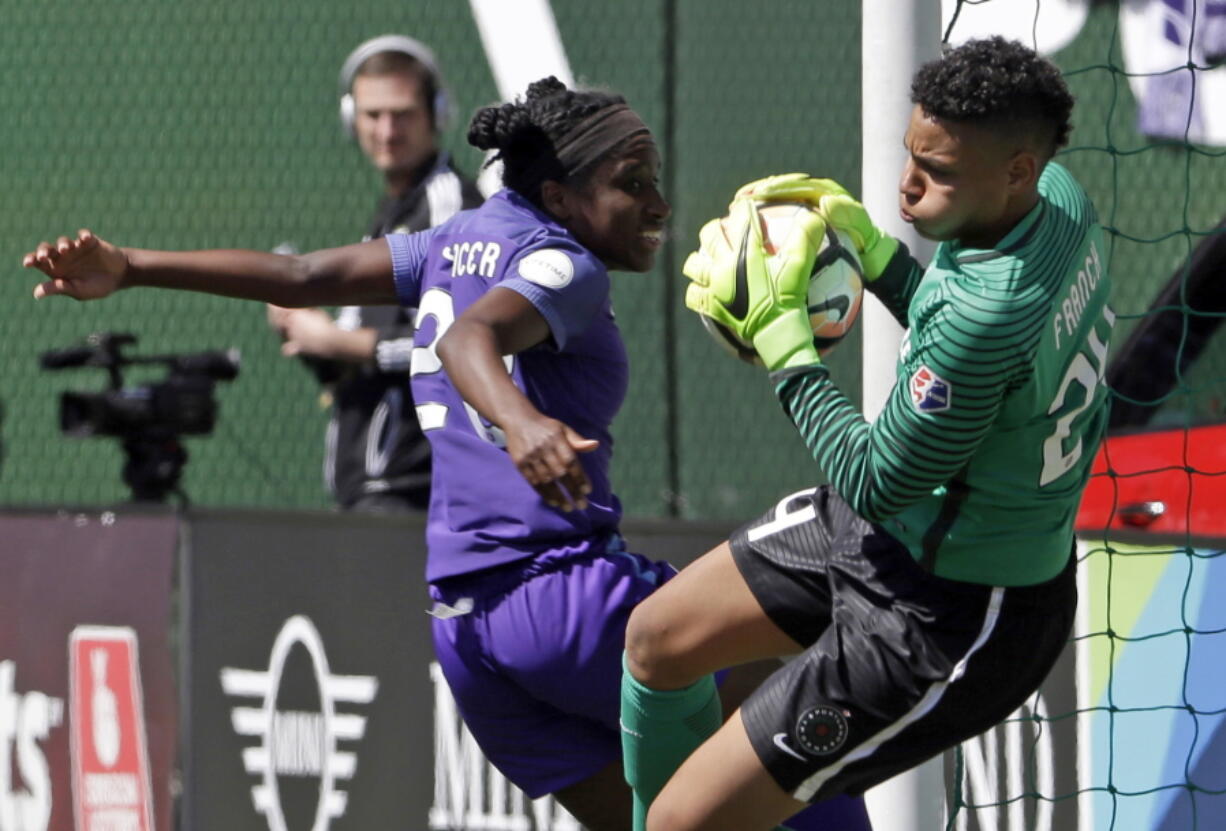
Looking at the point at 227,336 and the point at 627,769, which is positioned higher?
the point at 227,336

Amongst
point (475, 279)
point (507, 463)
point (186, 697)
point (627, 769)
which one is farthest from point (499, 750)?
point (186, 697)

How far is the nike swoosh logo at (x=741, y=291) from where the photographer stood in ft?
9.98

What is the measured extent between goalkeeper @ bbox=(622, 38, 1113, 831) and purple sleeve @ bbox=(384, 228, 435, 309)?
730mm

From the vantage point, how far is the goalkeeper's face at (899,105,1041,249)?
286cm

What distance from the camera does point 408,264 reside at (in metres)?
3.68

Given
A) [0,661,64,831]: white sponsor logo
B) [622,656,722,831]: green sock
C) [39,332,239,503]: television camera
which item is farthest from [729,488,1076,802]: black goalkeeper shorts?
[0,661,64,831]: white sponsor logo

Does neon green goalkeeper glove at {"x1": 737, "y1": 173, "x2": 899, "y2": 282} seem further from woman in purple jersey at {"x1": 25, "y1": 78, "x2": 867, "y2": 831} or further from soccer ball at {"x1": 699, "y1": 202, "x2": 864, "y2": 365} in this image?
woman in purple jersey at {"x1": 25, "y1": 78, "x2": 867, "y2": 831}

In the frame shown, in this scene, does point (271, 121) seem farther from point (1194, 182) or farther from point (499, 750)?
point (499, 750)

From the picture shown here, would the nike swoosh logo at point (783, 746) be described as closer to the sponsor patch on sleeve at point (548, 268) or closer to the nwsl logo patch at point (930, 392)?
the nwsl logo patch at point (930, 392)

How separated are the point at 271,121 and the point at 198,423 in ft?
5.59

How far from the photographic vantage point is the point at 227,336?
7.21 meters

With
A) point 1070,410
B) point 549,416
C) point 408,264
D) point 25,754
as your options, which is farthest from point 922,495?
point 25,754

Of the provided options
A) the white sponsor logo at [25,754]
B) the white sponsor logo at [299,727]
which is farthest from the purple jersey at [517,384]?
the white sponsor logo at [25,754]

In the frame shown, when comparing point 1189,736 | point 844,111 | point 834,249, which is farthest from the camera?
point 844,111
